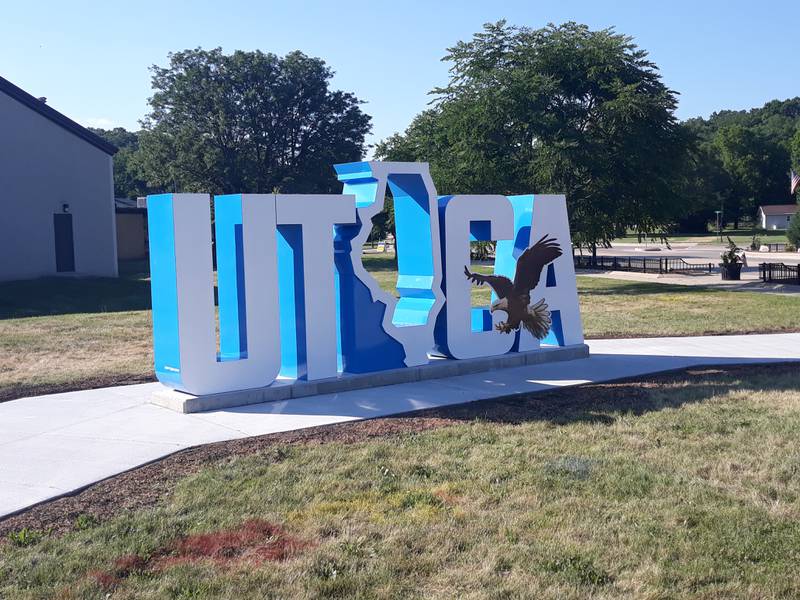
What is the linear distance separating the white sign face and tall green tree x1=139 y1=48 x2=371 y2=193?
36476 millimetres

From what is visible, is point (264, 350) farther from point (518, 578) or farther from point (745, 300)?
point (745, 300)

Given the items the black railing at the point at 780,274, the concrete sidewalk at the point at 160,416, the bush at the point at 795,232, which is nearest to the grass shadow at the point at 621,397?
the concrete sidewalk at the point at 160,416

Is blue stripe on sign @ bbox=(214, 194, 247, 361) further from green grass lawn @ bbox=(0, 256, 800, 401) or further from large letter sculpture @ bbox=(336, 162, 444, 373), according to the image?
green grass lawn @ bbox=(0, 256, 800, 401)

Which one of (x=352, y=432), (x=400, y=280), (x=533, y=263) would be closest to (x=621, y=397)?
(x=533, y=263)

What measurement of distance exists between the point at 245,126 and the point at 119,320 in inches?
1225

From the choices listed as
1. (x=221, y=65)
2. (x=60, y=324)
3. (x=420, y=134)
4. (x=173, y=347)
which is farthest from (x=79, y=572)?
(x=221, y=65)

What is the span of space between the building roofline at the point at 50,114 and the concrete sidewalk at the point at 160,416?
2272 centimetres

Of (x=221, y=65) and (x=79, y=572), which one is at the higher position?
(x=221, y=65)

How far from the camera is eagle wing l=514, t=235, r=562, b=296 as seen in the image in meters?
12.9

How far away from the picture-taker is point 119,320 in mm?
19531

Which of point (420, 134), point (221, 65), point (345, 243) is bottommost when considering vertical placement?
point (345, 243)

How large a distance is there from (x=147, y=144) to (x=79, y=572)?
4676cm

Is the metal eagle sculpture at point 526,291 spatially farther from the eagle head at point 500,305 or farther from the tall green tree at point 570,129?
the tall green tree at point 570,129

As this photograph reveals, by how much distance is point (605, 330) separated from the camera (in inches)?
678
